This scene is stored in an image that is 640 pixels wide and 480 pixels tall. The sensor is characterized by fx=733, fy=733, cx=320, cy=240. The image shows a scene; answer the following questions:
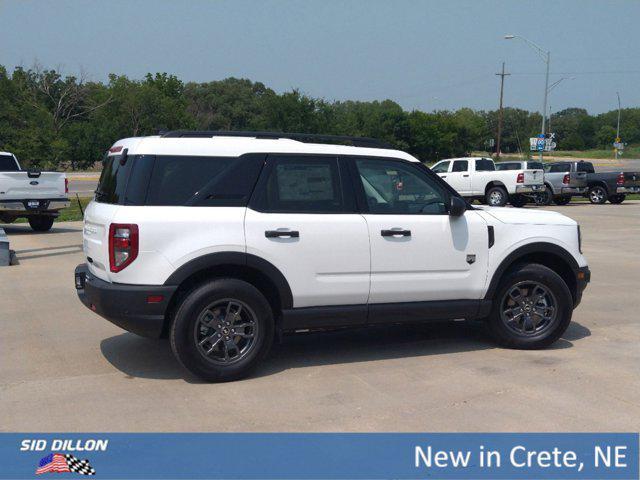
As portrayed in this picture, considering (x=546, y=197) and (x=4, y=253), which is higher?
(x=546, y=197)

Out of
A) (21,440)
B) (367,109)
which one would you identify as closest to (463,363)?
(21,440)

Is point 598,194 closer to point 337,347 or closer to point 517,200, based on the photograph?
point 517,200

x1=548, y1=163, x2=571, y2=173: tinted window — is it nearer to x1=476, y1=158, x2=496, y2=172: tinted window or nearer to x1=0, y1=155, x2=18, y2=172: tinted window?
x1=476, y1=158, x2=496, y2=172: tinted window

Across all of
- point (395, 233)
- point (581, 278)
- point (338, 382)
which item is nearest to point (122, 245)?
point (338, 382)

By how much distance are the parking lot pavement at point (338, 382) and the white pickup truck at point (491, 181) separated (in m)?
20.5

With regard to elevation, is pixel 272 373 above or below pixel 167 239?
below

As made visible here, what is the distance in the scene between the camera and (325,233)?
19.7 feet

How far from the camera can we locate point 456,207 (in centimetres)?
636

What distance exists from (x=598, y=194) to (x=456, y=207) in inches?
1069

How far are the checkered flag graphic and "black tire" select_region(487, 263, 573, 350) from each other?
3.85 meters

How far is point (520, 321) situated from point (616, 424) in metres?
2.01

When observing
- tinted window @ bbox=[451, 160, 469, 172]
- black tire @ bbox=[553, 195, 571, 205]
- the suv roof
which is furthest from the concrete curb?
black tire @ bbox=[553, 195, 571, 205]

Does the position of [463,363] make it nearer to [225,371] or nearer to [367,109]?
[225,371]

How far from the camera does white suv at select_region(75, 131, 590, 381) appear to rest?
5.62 metres
